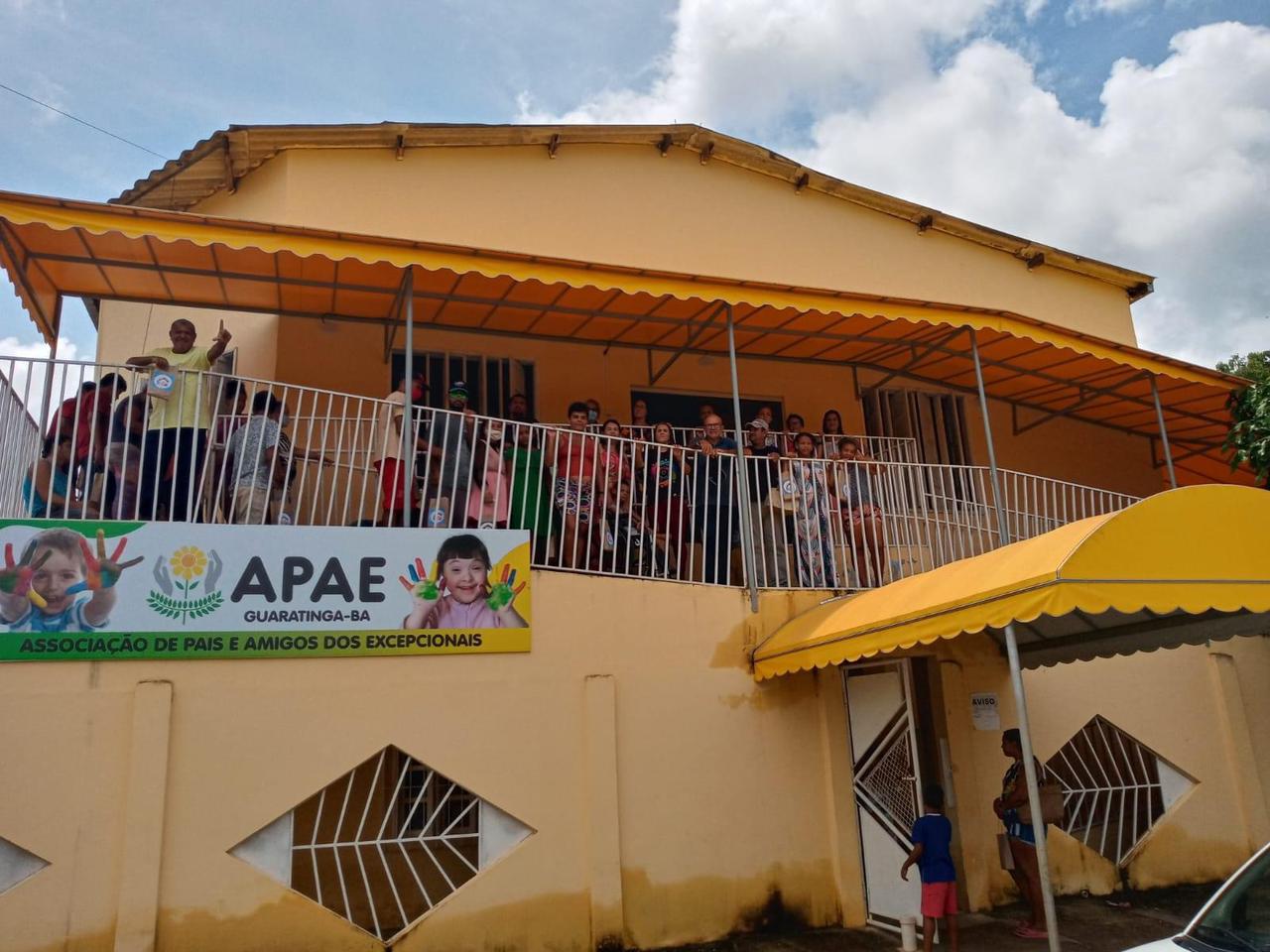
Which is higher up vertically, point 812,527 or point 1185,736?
point 812,527

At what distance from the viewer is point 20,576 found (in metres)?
5.52

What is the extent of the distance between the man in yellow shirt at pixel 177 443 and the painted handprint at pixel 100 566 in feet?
0.98

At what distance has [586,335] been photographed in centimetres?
848

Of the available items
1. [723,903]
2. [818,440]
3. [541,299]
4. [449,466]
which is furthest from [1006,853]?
[541,299]

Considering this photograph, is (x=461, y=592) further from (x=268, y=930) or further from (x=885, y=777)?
(x=885, y=777)

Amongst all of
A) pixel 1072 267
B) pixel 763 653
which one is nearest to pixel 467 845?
pixel 763 653

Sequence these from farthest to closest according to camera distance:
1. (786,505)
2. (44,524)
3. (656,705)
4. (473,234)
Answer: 1. (473,234)
2. (786,505)
3. (656,705)
4. (44,524)

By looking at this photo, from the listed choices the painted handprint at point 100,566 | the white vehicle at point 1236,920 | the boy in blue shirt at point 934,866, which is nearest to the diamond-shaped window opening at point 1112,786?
the boy in blue shirt at point 934,866

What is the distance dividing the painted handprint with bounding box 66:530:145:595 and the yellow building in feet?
1.44

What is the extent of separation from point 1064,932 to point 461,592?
4.71 m

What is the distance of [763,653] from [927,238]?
21.2 ft

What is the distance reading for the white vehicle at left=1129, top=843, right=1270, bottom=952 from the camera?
340cm

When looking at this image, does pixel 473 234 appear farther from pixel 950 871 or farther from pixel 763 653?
pixel 950 871

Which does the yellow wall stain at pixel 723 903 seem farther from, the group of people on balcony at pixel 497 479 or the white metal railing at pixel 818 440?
the white metal railing at pixel 818 440
